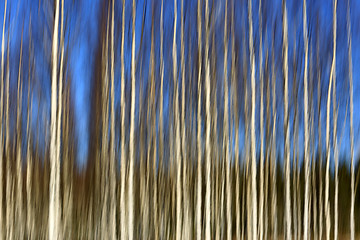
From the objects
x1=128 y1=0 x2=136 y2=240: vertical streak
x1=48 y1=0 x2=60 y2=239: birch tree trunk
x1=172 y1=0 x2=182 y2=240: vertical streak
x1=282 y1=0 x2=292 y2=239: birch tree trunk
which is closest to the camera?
x1=48 y1=0 x2=60 y2=239: birch tree trunk

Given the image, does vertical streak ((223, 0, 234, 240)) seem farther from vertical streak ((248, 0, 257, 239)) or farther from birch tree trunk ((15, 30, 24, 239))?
birch tree trunk ((15, 30, 24, 239))

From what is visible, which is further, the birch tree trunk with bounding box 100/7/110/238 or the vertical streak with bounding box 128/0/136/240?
the birch tree trunk with bounding box 100/7/110/238

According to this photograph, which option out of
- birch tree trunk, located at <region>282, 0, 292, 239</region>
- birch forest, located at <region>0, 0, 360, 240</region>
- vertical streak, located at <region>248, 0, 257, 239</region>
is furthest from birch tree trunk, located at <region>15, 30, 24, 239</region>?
birch tree trunk, located at <region>282, 0, 292, 239</region>

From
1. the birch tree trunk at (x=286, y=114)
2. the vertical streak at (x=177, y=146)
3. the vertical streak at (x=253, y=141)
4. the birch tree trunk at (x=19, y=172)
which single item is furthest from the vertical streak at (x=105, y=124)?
the birch tree trunk at (x=286, y=114)

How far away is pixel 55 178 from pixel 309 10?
1.34 meters

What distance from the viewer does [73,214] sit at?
202cm

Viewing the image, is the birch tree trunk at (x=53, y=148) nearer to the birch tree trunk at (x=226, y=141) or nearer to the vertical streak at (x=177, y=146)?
the vertical streak at (x=177, y=146)

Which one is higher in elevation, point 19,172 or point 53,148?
point 53,148

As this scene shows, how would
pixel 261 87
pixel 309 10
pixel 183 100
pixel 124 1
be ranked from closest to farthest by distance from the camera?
pixel 124 1, pixel 183 100, pixel 261 87, pixel 309 10

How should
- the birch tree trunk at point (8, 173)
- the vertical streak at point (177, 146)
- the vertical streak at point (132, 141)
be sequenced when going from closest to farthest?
the vertical streak at point (132, 141), the vertical streak at point (177, 146), the birch tree trunk at point (8, 173)

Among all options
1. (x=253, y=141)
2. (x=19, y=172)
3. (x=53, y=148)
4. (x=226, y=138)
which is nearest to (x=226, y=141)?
(x=226, y=138)

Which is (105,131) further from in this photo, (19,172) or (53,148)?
(19,172)

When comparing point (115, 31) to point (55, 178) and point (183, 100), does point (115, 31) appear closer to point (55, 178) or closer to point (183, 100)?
point (183, 100)

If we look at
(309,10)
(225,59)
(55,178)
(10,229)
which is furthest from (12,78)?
(309,10)
